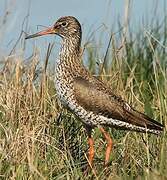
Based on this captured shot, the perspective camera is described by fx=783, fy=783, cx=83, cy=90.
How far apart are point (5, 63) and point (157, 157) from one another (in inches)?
99.2

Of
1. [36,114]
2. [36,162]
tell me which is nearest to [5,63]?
[36,114]

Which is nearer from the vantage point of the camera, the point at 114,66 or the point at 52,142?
the point at 52,142

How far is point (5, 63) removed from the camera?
7.55 metres

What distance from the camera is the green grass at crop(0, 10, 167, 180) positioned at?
5.56 metres

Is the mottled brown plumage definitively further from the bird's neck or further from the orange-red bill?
the orange-red bill

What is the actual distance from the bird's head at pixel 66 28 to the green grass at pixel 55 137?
295mm

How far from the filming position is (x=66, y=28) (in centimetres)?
712

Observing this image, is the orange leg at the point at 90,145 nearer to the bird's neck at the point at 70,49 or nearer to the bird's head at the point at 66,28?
the bird's neck at the point at 70,49

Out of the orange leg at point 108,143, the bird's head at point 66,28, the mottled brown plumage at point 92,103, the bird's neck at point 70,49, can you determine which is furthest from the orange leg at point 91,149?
the bird's head at point 66,28

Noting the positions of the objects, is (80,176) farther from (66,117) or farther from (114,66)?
(114,66)

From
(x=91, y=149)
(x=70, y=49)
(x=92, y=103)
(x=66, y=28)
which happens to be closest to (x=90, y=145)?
(x=91, y=149)

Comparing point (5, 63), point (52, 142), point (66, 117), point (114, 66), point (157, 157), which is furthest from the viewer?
point (114, 66)

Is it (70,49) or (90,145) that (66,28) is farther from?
(90,145)

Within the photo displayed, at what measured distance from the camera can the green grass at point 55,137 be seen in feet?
18.2
